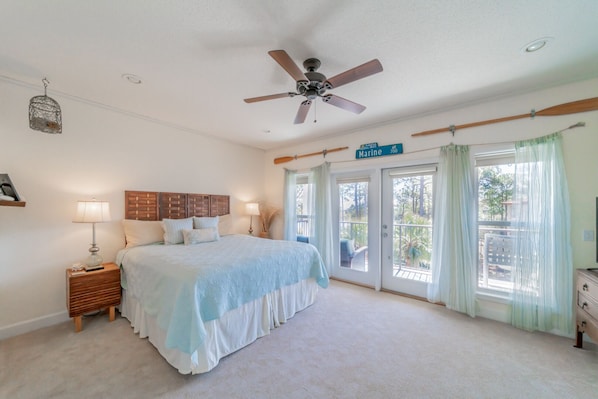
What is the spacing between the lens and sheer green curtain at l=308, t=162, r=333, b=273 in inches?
169

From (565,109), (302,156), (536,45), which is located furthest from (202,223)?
(565,109)

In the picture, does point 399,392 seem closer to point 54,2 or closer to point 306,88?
point 306,88

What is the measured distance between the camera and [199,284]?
74.8 inches

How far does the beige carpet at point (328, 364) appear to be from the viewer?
1.72 metres

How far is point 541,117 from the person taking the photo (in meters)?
2.58

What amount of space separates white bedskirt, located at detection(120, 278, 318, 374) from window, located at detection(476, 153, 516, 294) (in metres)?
2.33

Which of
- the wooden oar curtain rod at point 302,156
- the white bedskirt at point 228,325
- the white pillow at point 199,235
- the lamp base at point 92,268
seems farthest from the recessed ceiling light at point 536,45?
the lamp base at point 92,268

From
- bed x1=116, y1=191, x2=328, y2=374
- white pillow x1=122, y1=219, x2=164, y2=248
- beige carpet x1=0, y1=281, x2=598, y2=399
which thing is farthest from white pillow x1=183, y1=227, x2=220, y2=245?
beige carpet x1=0, y1=281, x2=598, y2=399

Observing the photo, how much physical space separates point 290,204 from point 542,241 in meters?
3.72

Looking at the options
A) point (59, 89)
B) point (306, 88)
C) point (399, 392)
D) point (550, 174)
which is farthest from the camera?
point (59, 89)

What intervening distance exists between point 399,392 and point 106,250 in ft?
12.1

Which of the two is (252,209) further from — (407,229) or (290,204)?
(407,229)

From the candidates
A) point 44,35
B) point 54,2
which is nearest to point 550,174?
point 54,2

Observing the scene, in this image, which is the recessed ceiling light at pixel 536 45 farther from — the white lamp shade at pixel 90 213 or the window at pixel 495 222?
the white lamp shade at pixel 90 213
